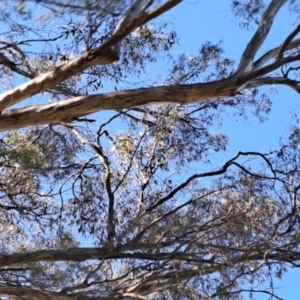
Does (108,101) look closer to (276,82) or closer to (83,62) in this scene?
(83,62)

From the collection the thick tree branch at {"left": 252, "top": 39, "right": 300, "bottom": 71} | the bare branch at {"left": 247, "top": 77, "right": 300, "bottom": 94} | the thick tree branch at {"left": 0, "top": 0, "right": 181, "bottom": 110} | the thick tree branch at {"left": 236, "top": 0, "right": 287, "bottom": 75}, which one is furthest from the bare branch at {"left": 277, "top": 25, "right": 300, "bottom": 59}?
the thick tree branch at {"left": 0, "top": 0, "right": 181, "bottom": 110}

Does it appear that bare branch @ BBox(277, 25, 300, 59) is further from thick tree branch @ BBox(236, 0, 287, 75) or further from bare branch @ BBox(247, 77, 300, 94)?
bare branch @ BBox(247, 77, 300, 94)

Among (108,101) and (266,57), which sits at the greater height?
(266,57)

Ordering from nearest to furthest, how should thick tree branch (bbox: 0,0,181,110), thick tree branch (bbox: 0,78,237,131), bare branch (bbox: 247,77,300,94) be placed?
thick tree branch (bbox: 0,0,181,110), thick tree branch (bbox: 0,78,237,131), bare branch (bbox: 247,77,300,94)

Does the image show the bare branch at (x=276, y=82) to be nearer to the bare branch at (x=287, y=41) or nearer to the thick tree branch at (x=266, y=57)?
the thick tree branch at (x=266, y=57)

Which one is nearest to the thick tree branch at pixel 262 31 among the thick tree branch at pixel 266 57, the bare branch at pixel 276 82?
the thick tree branch at pixel 266 57

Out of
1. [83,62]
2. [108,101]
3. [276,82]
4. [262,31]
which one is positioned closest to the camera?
[83,62]

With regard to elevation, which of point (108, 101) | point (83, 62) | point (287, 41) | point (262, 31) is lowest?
point (108, 101)

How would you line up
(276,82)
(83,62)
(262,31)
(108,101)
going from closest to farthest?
(83,62) → (108,101) → (262,31) → (276,82)

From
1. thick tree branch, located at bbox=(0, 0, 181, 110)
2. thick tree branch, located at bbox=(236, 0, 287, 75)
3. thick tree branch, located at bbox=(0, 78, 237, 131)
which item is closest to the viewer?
thick tree branch, located at bbox=(0, 0, 181, 110)

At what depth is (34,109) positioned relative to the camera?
454cm

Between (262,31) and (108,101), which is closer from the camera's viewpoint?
(108,101)

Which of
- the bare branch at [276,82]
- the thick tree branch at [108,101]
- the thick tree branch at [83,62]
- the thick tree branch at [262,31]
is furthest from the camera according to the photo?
the bare branch at [276,82]

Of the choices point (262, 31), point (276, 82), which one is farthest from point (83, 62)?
point (276, 82)
